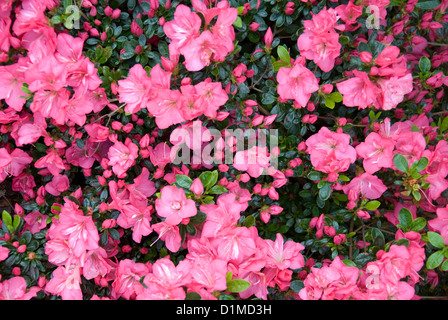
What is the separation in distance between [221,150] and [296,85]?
0.43 meters

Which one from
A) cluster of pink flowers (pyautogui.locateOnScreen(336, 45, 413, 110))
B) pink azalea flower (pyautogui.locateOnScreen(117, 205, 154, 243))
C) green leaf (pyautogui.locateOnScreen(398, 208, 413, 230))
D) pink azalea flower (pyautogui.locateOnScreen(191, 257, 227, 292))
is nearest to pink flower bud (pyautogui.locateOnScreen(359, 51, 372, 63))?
cluster of pink flowers (pyautogui.locateOnScreen(336, 45, 413, 110))

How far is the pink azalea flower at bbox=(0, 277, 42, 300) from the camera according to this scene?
1.63 m

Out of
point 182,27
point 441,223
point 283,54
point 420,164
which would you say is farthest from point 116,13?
point 441,223

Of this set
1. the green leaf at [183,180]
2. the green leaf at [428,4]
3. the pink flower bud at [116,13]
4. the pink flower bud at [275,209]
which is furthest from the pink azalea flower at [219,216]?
the green leaf at [428,4]

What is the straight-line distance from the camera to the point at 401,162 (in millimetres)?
1646

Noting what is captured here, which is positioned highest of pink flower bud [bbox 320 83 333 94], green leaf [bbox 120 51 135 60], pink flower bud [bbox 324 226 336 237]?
green leaf [bbox 120 51 135 60]

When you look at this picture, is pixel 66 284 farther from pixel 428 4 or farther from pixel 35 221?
pixel 428 4

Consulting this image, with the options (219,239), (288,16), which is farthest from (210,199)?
(288,16)

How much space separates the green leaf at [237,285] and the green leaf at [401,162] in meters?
0.79

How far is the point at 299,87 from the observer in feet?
5.58

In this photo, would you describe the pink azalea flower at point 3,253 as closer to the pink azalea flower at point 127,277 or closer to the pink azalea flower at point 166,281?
the pink azalea flower at point 127,277

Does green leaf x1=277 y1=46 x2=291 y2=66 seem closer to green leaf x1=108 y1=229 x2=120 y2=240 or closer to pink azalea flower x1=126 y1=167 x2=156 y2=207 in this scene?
pink azalea flower x1=126 y1=167 x2=156 y2=207

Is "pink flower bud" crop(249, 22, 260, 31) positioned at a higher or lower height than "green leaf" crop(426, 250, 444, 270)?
higher

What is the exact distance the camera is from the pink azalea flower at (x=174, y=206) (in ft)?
5.06
